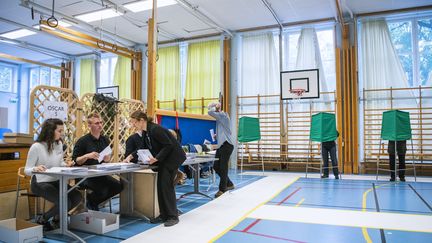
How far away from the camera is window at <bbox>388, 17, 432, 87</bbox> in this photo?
22.8ft

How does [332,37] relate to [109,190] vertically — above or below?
above

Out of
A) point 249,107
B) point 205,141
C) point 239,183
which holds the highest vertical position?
point 249,107

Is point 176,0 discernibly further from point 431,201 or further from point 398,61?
point 431,201

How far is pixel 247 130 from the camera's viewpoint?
7.07m

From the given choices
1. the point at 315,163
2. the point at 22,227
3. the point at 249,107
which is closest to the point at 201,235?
the point at 22,227

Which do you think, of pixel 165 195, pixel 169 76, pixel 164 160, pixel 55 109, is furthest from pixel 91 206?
pixel 169 76

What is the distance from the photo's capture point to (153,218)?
3.47m

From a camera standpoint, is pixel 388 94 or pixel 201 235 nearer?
pixel 201 235

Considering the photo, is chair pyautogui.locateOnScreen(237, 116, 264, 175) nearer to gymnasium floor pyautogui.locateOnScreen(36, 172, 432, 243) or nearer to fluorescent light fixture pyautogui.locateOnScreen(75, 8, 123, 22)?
gymnasium floor pyautogui.locateOnScreen(36, 172, 432, 243)

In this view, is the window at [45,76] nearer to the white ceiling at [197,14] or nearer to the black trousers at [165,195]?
the white ceiling at [197,14]

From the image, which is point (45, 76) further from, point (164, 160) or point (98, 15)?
point (164, 160)

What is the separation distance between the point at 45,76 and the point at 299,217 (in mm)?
10997

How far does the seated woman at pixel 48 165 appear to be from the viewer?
2850mm

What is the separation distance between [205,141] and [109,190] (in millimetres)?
3753
